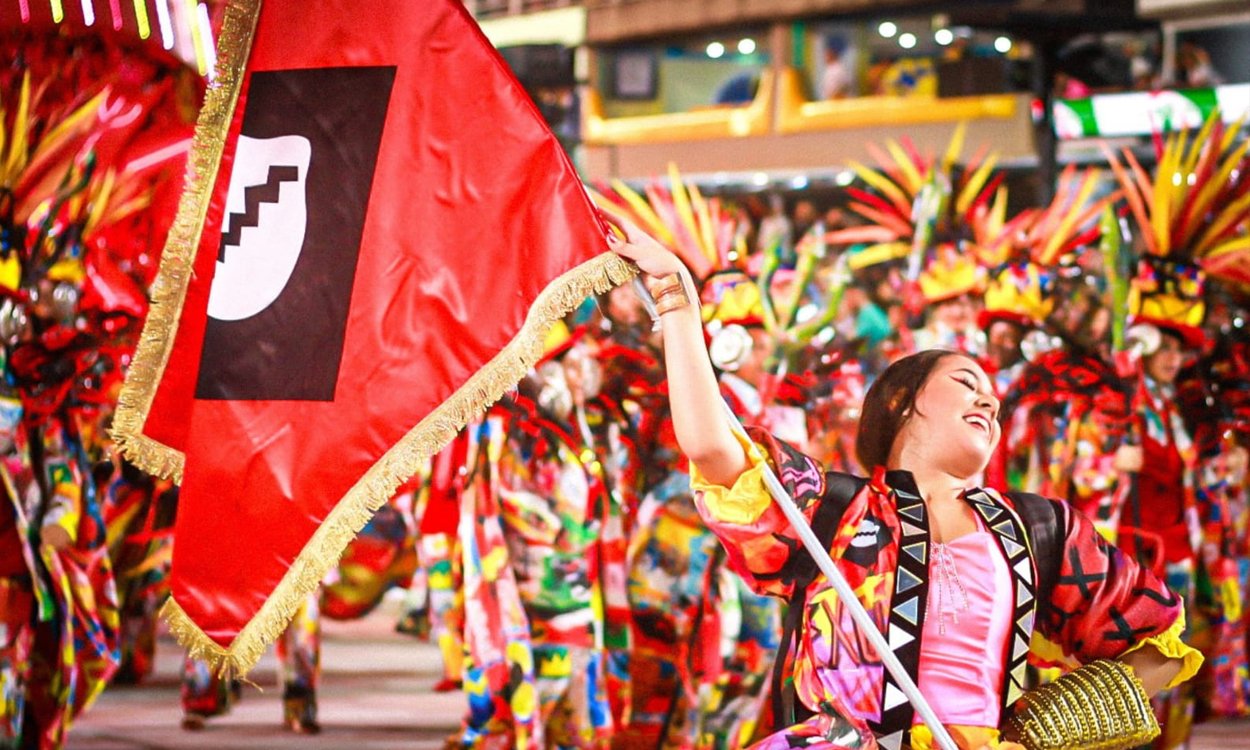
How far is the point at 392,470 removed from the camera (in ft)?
11.8

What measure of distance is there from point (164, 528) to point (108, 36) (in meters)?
3.37

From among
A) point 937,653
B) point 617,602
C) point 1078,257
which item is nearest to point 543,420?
point 617,602

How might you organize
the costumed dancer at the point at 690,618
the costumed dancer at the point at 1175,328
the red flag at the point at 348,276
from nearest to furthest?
the red flag at the point at 348,276
the costumed dancer at the point at 690,618
the costumed dancer at the point at 1175,328

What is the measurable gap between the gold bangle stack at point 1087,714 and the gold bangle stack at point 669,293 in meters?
0.98

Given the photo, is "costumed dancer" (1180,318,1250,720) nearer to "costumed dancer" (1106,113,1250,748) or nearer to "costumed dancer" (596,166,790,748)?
"costumed dancer" (1106,113,1250,748)

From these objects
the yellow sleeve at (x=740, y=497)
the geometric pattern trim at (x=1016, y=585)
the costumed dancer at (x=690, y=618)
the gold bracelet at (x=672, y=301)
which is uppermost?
the gold bracelet at (x=672, y=301)

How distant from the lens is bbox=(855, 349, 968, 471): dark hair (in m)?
3.80

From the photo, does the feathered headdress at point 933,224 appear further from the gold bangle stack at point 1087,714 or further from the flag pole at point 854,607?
the flag pole at point 854,607

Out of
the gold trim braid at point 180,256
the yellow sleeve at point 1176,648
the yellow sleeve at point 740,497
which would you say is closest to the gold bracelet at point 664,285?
the yellow sleeve at point 740,497

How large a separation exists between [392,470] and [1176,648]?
5.02 ft

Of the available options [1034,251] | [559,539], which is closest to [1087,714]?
[559,539]

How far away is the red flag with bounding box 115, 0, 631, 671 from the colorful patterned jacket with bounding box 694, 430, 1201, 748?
20.2 inches

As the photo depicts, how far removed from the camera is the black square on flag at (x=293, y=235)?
3.68 metres

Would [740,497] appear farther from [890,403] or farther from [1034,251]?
[1034,251]
